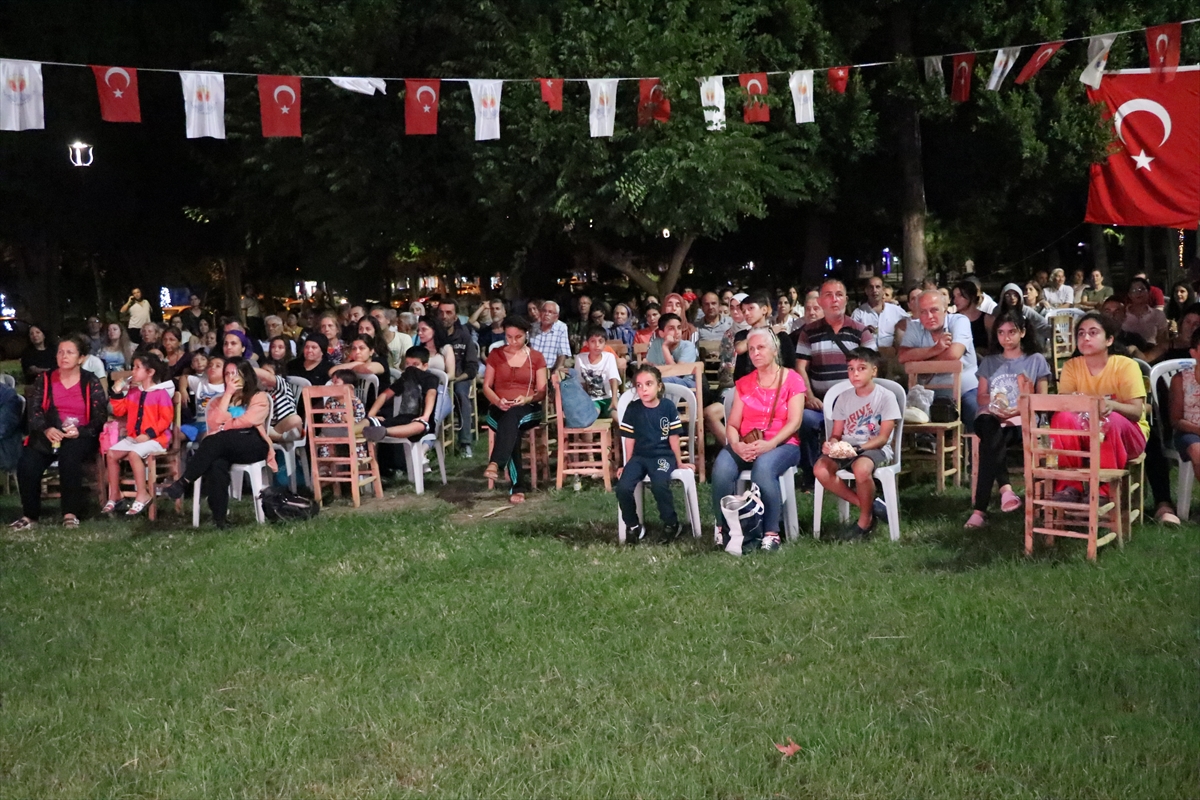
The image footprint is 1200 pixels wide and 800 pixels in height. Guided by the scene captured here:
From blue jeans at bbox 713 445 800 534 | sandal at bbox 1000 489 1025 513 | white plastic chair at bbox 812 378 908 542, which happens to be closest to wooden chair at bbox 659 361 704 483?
white plastic chair at bbox 812 378 908 542

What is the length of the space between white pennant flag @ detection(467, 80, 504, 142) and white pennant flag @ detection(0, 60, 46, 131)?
14.6 feet

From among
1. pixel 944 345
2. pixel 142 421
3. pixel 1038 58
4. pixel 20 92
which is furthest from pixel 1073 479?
pixel 20 92

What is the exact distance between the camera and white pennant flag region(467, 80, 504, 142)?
1386 cm

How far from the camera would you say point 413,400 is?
10.1m

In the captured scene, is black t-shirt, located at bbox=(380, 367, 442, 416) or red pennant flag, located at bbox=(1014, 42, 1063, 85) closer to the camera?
black t-shirt, located at bbox=(380, 367, 442, 416)

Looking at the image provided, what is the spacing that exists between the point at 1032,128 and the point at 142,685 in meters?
16.5

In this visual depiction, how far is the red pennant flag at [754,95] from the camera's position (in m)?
15.0

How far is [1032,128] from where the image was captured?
18.8m

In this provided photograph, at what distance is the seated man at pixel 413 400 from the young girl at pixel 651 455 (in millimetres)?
2599

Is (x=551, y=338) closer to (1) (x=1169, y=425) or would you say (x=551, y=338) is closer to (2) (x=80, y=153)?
(1) (x=1169, y=425)

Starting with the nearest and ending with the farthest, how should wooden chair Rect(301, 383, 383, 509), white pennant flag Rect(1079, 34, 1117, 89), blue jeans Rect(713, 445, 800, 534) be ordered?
blue jeans Rect(713, 445, 800, 534), wooden chair Rect(301, 383, 383, 509), white pennant flag Rect(1079, 34, 1117, 89)

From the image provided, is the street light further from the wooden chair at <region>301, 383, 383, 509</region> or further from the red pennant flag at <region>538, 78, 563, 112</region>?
the wooden chair at <region>301, 383, 383, 509</region>

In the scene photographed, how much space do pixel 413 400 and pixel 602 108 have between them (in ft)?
18.8

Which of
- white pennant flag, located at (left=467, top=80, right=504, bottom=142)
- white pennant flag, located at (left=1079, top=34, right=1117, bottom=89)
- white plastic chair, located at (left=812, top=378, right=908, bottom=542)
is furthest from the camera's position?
white pennant flag, located at (left=467, top=80, right=504, bottom=142)
